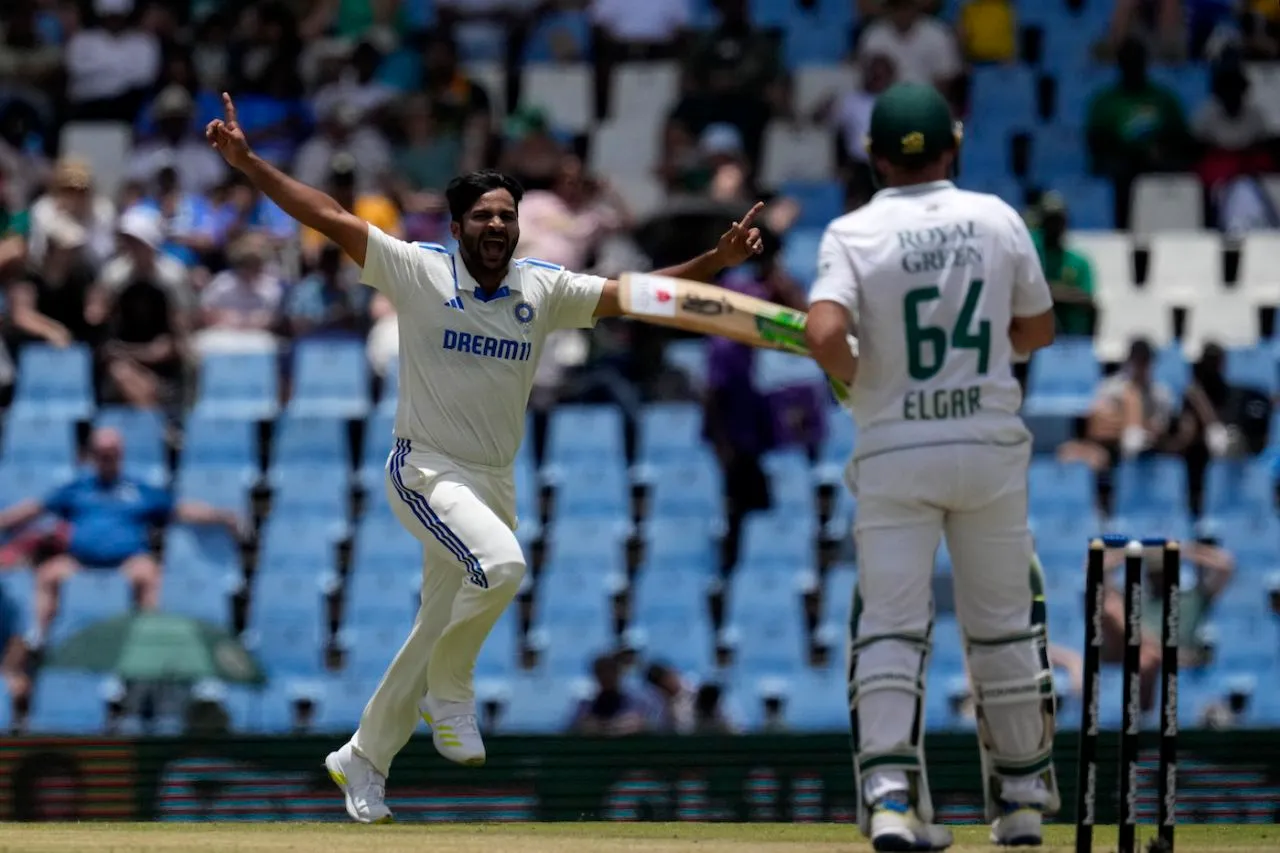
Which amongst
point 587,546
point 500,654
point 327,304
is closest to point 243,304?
point 327,304

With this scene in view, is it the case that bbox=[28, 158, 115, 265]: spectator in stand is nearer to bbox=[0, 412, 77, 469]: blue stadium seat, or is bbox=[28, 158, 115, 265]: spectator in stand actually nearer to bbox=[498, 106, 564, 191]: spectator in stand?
bbox=[0, 412, 77, 469]: blue stadium seat

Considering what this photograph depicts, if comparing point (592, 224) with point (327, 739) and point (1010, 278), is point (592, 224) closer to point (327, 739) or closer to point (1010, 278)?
point (327, 739)

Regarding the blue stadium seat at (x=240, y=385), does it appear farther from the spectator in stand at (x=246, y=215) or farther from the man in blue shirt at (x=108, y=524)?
the spectator in stand at (x=246, y=215)

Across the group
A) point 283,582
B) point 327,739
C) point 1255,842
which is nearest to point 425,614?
point 327,739

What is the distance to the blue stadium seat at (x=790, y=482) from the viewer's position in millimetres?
12789

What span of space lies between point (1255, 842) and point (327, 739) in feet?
12.5

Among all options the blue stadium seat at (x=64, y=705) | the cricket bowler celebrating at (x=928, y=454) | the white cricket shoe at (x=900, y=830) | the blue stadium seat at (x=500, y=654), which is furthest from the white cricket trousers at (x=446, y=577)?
the blue stadium seat at (x=64, y=705)

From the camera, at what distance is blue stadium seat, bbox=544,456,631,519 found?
510 inches

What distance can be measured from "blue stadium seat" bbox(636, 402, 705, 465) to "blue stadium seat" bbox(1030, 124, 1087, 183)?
3.01m

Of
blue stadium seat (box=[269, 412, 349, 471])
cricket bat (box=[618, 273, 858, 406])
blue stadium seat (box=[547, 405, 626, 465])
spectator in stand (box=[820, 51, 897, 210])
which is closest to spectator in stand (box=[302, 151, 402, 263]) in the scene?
blue stadium seat (box=[269, 412, 349, 471])

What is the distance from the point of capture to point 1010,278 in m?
6.66

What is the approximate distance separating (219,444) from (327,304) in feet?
3.57

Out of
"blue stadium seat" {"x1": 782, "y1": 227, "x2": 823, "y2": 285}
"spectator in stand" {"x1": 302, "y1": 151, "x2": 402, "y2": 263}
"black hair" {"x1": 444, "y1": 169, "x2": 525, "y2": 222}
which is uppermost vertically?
"spectator in stand" {"x1": 302, "y1": 151, "x2": 402, "y2": 263}

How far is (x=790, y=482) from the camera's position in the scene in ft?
42.2
